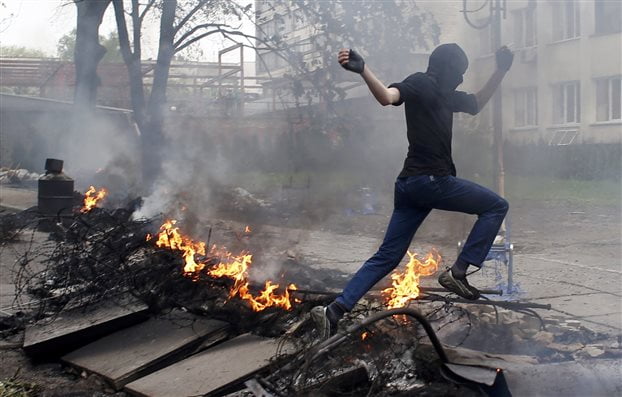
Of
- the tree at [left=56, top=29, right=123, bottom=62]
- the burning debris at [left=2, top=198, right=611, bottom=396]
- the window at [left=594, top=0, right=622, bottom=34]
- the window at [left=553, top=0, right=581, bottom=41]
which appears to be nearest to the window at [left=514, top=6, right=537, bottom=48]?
the window at [left=553, top=0, right=581, bottom=41]

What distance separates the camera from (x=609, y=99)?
53.9ft

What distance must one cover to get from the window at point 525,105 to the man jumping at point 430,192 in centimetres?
653

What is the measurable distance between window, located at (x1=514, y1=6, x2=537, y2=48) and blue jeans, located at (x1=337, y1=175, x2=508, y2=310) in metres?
5.90

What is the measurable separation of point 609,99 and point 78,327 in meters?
15.0

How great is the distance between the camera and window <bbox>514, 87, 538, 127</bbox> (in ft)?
34.0

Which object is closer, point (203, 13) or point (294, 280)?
point (294, 280)

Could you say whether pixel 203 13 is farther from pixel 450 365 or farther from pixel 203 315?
pixel 450 365

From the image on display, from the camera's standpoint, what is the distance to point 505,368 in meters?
3.49

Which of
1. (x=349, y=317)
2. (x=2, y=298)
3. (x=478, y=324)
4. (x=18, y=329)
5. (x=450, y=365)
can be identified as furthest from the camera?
(x=2, y=298)

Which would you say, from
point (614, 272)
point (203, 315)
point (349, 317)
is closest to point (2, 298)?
point (203, 315)

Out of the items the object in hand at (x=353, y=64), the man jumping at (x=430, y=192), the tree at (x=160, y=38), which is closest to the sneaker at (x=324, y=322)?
the man jumping at (x=430, y=192)

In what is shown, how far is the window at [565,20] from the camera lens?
11.1 m

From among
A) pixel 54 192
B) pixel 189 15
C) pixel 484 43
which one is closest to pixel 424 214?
pixel 484 43

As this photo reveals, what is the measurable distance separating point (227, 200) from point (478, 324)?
803cm
